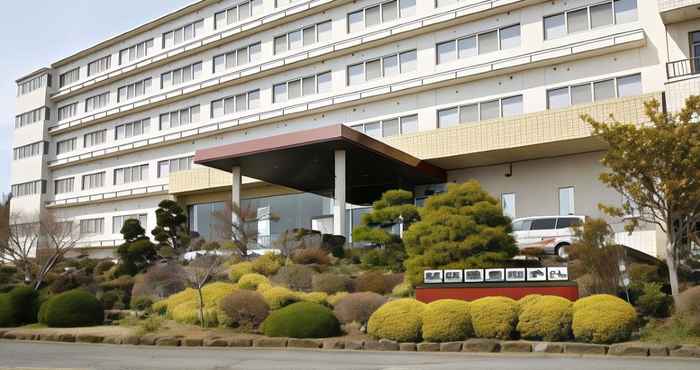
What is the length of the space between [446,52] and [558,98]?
6.66 metres

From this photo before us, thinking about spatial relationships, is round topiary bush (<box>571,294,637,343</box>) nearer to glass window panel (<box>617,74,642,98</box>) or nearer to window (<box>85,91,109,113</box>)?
glass window panel (<box>617,74,642,98</box>)

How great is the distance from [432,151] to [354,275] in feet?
32.3

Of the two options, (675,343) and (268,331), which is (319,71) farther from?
(675,343)

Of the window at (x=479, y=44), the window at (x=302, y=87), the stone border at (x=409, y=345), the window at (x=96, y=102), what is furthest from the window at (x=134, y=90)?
the stone border at (x=409, y=345)

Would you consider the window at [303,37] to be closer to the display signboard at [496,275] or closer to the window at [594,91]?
the window at [594,91]

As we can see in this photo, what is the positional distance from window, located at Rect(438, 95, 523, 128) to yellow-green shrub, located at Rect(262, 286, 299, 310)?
16849 mm

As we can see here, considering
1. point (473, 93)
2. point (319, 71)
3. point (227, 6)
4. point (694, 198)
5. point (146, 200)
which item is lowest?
point (694, 198)

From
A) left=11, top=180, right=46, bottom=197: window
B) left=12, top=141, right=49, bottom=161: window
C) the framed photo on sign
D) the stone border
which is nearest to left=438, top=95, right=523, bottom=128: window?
the framed photo on sign

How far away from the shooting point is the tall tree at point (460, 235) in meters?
20.5

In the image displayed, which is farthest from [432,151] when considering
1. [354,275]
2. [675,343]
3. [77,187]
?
[77,187]

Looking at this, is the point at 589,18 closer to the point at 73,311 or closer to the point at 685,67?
the point at 685,67

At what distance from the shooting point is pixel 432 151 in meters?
32.2

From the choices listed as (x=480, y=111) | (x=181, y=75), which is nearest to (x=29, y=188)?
(x=181, y=75)

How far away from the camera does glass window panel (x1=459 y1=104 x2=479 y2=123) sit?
3409 cm
